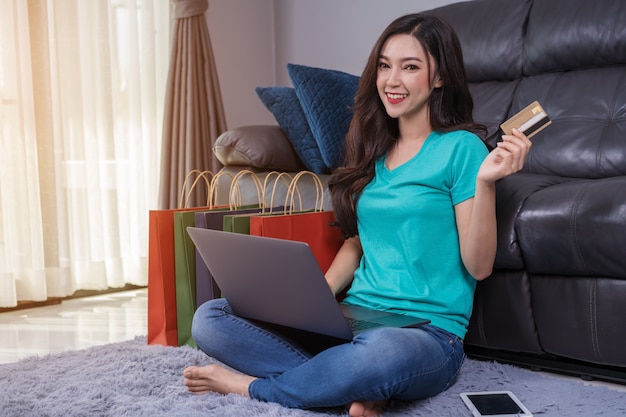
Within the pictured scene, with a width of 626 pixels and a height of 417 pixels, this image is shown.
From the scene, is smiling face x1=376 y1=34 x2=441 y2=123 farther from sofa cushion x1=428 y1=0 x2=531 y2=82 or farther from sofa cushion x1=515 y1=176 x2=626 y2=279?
sofa cushion x1=428 y1=0 x2=531 y2=82

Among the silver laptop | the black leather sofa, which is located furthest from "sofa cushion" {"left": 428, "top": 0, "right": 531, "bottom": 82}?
the silver laptop

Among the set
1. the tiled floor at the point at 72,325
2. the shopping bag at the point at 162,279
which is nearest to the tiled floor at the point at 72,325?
the tiled floor at the point at 72,325

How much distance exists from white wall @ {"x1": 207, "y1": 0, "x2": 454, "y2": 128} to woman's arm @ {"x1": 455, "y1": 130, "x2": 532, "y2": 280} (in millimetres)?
1990

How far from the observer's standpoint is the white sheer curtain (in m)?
2.79

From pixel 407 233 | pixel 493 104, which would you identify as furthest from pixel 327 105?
pixel 407 233

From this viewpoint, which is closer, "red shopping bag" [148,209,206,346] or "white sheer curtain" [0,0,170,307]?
"red shopping bag" [148,209,206,346]

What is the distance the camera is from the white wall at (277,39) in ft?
11.3

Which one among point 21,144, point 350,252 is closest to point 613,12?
point 350,252

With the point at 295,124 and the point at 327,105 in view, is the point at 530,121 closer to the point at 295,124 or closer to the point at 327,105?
the point at 327,105

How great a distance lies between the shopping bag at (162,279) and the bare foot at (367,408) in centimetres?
85

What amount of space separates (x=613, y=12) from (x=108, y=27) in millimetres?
2057

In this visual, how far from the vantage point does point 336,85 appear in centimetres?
257

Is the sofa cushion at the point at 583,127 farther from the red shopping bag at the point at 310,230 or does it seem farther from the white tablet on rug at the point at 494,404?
the white tablet on rug at the point at 494,404

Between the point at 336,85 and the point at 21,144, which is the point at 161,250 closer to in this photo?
the point at 336,85
